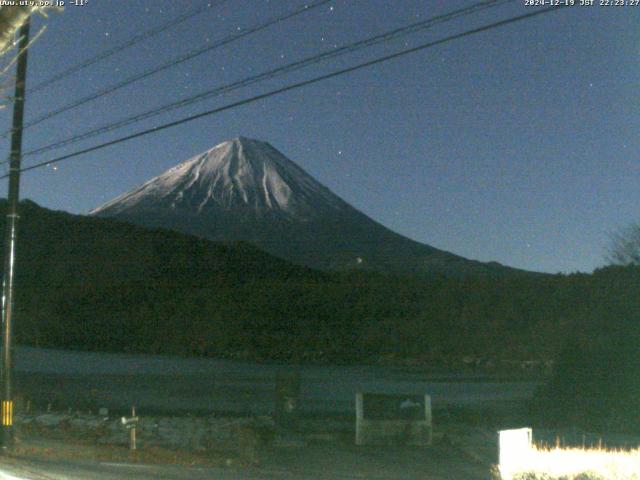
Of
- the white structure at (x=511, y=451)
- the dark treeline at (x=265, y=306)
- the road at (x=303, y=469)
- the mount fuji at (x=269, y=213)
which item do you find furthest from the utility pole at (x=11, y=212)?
the mount fuji at (x=269, y=213)

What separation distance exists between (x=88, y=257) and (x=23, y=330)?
31.7 meters

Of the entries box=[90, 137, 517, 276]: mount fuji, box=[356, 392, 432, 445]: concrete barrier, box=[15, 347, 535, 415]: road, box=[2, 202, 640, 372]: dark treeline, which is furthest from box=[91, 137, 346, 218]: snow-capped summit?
box=[356, 392, 432, 445]: concrete barrier

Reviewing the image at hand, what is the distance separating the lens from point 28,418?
21609 millimetres

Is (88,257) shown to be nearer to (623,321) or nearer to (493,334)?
(493,334)

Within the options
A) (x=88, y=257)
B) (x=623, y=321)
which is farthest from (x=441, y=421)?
(x=88, y=257)

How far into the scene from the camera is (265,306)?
236 ft

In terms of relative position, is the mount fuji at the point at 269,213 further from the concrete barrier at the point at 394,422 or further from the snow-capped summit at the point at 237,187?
the concrete barrier at the point at 394,422

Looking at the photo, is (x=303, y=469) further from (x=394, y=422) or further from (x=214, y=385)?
(x=214, y=385)

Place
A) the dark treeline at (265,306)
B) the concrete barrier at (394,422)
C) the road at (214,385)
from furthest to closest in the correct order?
the dark treeline at (265,306)
the road at (214,385)
the concrete barrier at (394,422)

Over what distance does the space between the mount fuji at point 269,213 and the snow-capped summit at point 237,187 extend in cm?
18

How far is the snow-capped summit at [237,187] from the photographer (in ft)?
534

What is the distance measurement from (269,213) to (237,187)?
10.1 meters

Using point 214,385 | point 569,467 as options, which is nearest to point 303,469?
point 569,467

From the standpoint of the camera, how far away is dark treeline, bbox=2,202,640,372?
56562 millimetres
